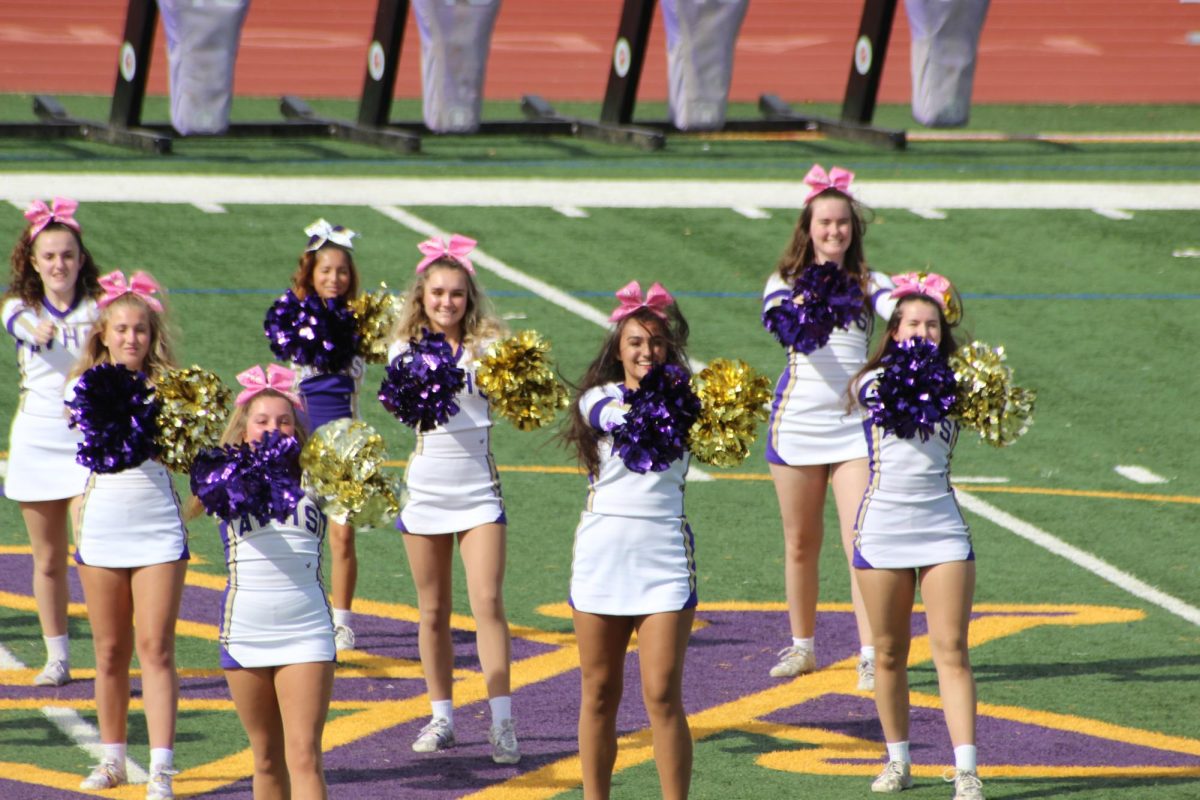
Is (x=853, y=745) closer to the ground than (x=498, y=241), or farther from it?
closer to the ground

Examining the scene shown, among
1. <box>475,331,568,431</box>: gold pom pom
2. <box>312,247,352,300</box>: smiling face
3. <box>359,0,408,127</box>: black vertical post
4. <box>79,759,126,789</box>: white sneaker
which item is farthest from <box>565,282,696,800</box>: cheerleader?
<box>359,0,408,127</box>: black vertical post

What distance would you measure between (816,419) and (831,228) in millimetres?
680

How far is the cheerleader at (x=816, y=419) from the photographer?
728 centimetres

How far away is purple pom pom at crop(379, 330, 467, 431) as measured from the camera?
629 centimetres

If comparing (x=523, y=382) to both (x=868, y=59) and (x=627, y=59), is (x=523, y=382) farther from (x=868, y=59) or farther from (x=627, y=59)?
(x=868, y=59)

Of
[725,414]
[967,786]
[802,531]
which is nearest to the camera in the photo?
[725,414]

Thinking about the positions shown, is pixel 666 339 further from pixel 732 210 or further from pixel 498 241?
pixel 732 210

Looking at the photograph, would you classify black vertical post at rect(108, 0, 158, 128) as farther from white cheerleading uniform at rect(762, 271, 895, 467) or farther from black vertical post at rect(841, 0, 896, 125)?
white cheerleading uniform at rect(762, 271, 895, 467)

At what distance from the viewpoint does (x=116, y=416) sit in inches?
226

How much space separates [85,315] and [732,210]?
9.40m

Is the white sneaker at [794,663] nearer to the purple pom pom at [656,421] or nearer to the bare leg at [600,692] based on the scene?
the bare leg at [600,692]

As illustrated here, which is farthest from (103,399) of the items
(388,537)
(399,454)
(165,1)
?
(165,1)

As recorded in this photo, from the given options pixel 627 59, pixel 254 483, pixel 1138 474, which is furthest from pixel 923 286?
pixel 627 59

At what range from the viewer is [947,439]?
6.21 m
